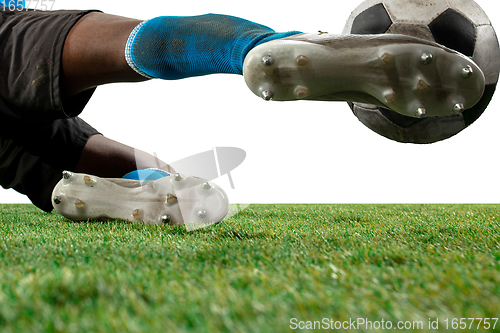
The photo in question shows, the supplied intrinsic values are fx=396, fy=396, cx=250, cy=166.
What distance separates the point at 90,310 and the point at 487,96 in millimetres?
1174

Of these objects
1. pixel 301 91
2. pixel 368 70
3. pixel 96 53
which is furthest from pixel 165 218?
pixel 368 70

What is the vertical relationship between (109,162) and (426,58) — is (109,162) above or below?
below

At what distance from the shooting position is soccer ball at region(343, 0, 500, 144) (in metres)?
1.15

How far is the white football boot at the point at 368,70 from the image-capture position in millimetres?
856

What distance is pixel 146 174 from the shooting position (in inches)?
64.1

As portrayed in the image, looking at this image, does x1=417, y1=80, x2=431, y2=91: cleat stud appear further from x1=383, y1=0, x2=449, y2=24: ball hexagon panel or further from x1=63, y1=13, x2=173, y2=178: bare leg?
x1=63, y1=13, x2=173, y2=178: bare leg

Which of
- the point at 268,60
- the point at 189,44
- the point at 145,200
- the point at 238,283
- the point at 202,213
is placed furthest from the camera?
the point at 145,200

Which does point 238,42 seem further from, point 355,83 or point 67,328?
point 67,328

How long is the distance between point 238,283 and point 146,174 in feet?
3.82

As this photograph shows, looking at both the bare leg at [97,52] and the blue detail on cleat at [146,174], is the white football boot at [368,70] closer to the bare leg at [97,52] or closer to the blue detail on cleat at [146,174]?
the bare leg at [97,52]

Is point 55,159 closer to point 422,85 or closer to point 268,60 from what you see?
point 268,60

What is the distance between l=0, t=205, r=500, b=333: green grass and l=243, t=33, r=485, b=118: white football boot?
33cm

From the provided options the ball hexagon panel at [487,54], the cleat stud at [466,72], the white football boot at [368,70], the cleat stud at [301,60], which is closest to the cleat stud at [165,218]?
the white football boot at [368,70]

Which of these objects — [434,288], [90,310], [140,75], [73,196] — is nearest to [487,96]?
[434,288]
